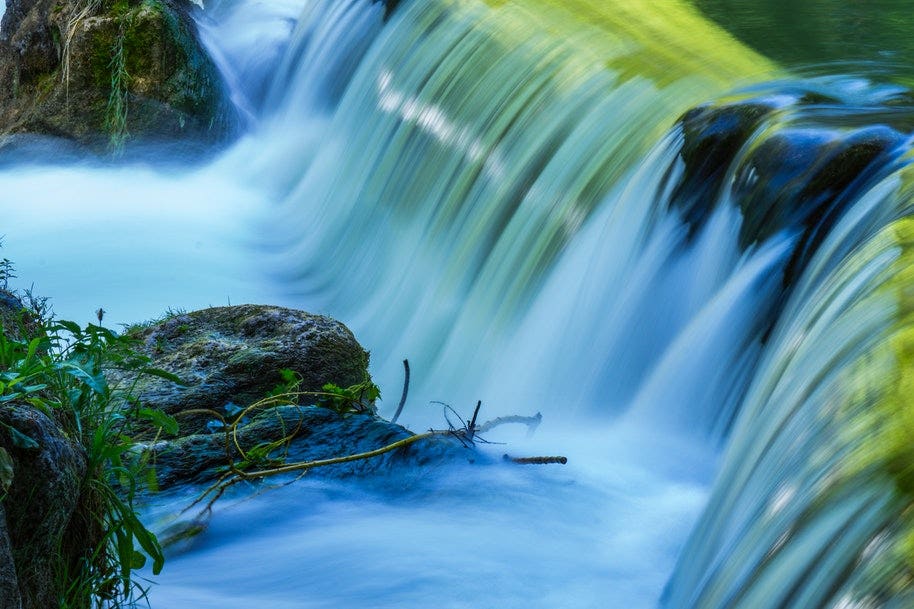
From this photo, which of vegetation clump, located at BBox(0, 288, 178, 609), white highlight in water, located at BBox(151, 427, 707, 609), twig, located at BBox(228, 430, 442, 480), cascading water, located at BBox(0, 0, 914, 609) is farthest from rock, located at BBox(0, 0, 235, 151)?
vegetation clump, located at BBox(0, 288, 178, 609)

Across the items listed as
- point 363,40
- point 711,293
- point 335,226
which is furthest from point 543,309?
point 363,40

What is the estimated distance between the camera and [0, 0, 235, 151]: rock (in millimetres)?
8859

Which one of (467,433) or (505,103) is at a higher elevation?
(505,103)

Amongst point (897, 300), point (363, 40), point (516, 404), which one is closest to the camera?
point (897, 300)

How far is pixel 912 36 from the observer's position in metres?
6.52

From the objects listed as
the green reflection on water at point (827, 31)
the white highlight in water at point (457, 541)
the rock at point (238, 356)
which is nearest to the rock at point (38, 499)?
the white highlight in water at point (457, 541)

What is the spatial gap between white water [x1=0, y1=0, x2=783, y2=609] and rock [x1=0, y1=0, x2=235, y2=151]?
350mm

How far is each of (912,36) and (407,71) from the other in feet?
9.70

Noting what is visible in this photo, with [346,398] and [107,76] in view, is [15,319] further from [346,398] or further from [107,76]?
[107,76]

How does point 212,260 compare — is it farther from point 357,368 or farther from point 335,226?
point 357,368

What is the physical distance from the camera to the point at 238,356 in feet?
15.4

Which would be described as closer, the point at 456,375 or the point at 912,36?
the point at 456,375

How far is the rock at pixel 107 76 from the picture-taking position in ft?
29.1

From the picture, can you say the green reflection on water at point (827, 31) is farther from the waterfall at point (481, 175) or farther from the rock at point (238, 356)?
the rock at point (238, 356)
